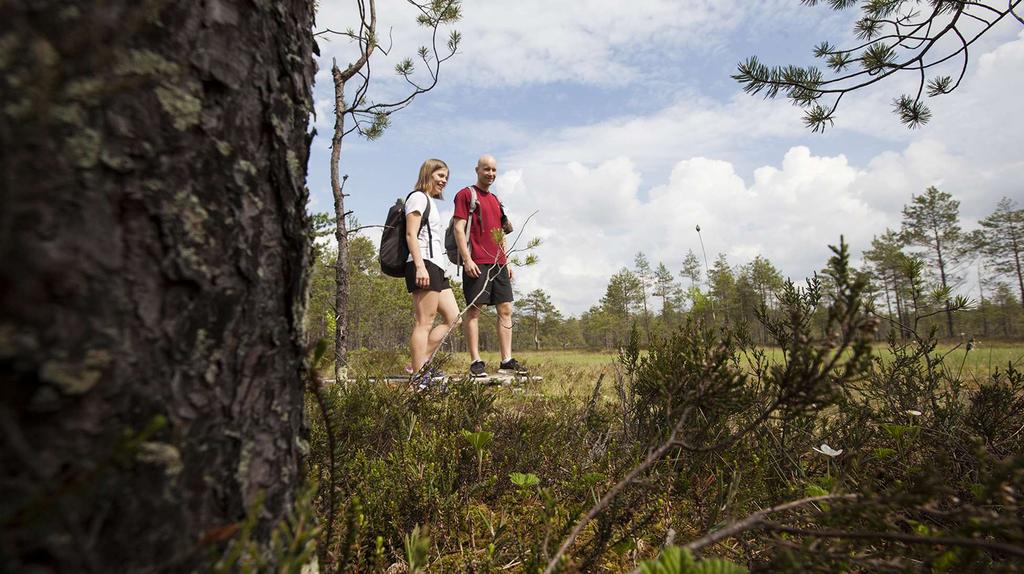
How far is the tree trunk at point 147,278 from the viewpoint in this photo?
53 cm

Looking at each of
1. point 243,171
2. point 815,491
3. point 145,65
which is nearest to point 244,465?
point 243,171

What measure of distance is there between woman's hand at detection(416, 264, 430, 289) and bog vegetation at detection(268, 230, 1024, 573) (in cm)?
177

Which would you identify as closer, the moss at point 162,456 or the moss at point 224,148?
the moss at point 162,456

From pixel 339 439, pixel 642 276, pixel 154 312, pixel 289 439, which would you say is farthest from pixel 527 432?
pixel 642 276

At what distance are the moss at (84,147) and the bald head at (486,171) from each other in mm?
5581

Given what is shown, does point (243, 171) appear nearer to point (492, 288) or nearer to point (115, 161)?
point (115, 161)

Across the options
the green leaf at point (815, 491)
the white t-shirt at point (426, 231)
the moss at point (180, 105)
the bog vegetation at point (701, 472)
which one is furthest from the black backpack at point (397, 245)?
the moss at point (180, 105)

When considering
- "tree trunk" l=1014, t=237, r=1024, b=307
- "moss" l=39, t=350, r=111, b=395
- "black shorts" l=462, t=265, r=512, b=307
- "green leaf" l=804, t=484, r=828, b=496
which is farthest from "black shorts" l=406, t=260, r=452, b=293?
"tree trunk" l=1014, t=237, r=1024, b=307

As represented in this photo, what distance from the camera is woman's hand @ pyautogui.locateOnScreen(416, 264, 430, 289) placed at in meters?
4.92

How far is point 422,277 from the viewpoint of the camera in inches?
194

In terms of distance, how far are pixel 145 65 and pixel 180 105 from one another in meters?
0.06

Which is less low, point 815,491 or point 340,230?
point 340,230

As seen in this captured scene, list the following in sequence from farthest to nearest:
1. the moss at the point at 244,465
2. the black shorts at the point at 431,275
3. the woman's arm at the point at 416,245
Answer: the black shorts at the point at 431,275 < the woman's arm at the point at 416,245 < the moss at the point at 244,465

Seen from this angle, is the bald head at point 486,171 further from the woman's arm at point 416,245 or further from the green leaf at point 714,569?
the green leaf at point 714,569
